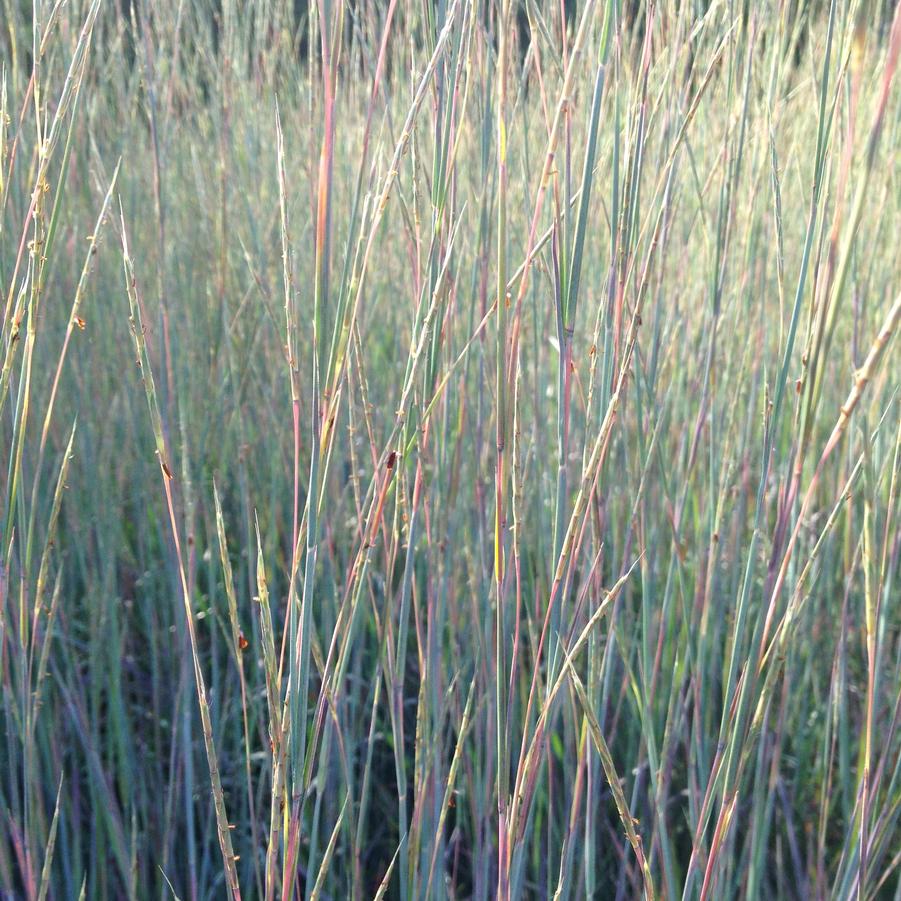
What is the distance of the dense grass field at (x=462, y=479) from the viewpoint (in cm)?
52

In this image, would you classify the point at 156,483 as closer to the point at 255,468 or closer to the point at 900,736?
the point at 255,468

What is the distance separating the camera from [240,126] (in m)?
1.74

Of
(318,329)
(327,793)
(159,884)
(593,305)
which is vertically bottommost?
(159,884)

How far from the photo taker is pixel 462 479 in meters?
0.98

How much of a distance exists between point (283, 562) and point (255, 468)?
136mm

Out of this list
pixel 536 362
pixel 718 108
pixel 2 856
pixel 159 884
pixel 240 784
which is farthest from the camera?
pixel 718 108

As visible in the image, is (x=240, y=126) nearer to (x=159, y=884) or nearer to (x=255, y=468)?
(x=255, y=468)

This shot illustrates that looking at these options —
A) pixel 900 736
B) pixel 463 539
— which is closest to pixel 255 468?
pixel 463 539

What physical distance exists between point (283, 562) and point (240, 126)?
89 centimetres

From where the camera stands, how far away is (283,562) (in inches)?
50.2

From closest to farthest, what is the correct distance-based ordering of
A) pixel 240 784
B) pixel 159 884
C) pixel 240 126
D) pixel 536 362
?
pixel 536 362 → pixel 159 884 → pixel 240 784 → pixel 240 126

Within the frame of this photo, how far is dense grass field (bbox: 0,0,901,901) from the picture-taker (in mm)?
516

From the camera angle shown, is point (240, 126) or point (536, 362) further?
point (240, 126)

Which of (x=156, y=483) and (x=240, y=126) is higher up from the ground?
(x=240, y=126)
